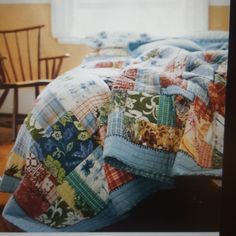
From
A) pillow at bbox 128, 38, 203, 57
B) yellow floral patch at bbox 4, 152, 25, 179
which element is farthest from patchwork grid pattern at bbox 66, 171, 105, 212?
pillow at bbox 128, 38, 203, 57

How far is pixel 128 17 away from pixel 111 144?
0.94m

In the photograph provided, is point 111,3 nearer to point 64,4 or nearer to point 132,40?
point 64,4

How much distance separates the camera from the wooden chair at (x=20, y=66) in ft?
3.82

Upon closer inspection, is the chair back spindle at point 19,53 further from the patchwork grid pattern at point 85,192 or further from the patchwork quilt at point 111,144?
the patchwork grid pattern at point 85,192

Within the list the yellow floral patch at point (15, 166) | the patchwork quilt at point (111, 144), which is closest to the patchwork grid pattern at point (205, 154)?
the patchwork quilt at point (111, 144)

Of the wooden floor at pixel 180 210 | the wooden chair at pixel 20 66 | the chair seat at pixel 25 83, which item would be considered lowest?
the wooden floor at pixel 180 210

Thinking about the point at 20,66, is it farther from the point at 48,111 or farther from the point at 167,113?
the point at 167,113

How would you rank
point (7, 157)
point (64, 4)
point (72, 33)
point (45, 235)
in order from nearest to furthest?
point (45, 235) → point (7, 157) → point (64, 4) → point (72, 33)

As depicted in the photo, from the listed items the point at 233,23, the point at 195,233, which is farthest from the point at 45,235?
the point at 233,23

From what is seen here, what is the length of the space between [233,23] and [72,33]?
0.92 metres

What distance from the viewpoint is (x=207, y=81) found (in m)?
1.03

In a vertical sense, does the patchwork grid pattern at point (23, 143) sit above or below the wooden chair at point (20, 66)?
below

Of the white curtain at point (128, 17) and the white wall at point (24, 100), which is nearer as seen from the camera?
the white wall at point (24, 100)

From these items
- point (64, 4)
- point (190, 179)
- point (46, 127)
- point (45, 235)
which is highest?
point (64, 4)
